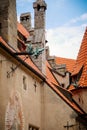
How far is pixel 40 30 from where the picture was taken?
78.3 ft

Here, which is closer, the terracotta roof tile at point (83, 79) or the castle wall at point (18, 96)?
the castle wall at point (18, 96)

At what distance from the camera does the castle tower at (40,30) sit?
2294 centimetres

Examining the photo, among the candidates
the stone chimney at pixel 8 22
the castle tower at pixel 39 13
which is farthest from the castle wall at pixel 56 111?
the castle tower at pixel 39 13

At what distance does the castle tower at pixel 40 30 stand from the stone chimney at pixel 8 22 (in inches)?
151

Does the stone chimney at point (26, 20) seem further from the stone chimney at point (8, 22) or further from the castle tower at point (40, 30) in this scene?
the stone chimney at point (8, 22)

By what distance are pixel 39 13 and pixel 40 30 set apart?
3.93 feet

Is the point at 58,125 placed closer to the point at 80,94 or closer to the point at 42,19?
the point at 80,94

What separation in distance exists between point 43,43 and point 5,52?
7.27 meters

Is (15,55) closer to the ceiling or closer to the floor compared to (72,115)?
closer to the ceiling

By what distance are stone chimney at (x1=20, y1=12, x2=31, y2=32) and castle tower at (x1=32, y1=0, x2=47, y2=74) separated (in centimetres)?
673

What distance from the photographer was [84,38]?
97.0ft

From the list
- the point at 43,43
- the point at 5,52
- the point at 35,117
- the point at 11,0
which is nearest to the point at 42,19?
the point at 43,43

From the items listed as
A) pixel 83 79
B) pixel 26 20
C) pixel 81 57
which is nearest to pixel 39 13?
pixel 83 79

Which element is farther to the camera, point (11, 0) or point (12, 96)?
point (11, 0)
